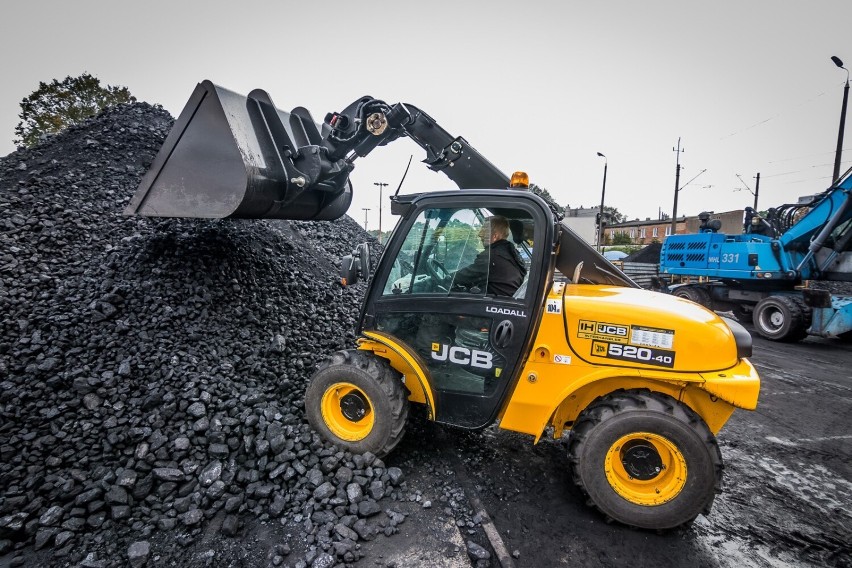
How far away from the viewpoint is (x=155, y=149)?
22.7 feet

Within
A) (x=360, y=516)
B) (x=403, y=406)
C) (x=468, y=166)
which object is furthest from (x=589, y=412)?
(x=468, y=166)

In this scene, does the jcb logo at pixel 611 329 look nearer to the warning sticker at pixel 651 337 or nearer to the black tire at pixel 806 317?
the warning sticker at pixel 651 337

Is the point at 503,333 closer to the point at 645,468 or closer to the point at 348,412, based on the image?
the point at 645,468

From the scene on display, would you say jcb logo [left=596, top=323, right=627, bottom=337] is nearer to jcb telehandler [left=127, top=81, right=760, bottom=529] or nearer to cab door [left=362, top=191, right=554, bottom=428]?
jcb telehandler [left=127, top=81, right=760, bottom=529]

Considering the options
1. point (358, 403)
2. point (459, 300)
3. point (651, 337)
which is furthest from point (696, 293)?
point (358, 403)

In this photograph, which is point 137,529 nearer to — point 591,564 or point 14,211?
point 591,564

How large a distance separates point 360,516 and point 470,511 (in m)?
0.71

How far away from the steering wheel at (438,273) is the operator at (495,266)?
0.07 meters

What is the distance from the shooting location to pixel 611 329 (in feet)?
8.58

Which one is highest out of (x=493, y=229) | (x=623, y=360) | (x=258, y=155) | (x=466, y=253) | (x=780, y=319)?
(x=258, y=155)

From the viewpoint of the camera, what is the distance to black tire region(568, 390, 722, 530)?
2424mm

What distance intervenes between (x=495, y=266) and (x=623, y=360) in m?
1.00

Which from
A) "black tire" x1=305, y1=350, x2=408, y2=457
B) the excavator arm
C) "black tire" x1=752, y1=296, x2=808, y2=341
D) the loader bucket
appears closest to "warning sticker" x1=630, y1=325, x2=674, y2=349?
"black tire" x1=305, y1=350, x2=408, y2=457

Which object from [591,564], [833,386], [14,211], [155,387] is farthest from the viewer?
[833,386]
